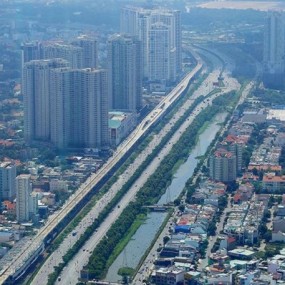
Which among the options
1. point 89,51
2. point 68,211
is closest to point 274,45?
point 89,51

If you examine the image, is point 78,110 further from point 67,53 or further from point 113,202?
point 113,202

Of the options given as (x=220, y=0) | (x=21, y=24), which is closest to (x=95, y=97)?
(x=21, y=24)

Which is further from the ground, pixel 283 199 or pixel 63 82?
pixel 63 82

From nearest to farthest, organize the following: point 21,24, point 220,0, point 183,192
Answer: point 183,192
point 21,24
point 220,0

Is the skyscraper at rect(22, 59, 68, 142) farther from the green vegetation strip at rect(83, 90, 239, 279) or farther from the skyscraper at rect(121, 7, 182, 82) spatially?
the skyscraper at rect(121, 7, 182, 82)

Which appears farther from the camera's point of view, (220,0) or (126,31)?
(220,0)

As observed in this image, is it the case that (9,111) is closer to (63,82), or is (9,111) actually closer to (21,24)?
(63,82)

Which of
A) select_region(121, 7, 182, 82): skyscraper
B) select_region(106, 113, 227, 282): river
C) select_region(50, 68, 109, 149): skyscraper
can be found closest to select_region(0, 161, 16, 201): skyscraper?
select_region(106, 113, 227, 282): river
